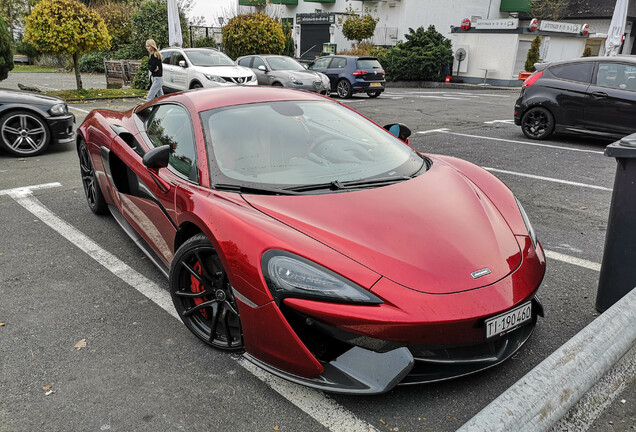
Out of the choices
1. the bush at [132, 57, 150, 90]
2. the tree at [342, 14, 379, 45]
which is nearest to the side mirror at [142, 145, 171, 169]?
the bush at [132, 57, 150, 90]

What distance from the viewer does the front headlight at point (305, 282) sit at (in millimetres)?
2195

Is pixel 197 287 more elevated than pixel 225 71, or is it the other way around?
pixel 225 71

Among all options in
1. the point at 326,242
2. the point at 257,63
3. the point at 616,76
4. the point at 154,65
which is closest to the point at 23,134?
the point at 154,65

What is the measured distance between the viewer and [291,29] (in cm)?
3334

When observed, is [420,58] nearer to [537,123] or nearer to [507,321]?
[537,123]

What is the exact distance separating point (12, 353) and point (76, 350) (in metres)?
0.34

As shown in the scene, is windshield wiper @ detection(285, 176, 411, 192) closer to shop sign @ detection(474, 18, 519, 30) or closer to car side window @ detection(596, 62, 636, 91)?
car side window @ detection(596, 62, 636, 91)

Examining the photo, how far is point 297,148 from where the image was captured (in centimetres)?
328

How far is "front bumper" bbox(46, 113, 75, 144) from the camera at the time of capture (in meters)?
7.62

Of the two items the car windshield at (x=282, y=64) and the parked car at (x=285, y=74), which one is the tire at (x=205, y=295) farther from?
the car windshield at (x=282, y=64)

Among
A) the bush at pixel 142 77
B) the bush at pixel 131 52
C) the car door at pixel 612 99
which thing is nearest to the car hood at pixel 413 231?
the car door at pixel 612 99

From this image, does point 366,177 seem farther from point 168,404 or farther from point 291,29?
point 291,29

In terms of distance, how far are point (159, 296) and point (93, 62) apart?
28.8m

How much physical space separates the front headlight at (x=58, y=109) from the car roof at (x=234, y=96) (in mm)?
4581
